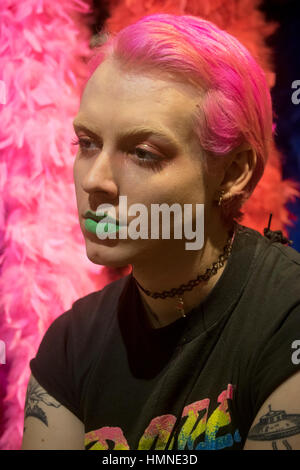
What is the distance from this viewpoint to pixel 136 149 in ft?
4.00

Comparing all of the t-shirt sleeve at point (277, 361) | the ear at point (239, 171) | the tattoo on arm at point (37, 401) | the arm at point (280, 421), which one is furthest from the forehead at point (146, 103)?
the tattoo on arm at point (37, 401)

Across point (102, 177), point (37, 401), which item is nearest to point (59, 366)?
point (37, 401)

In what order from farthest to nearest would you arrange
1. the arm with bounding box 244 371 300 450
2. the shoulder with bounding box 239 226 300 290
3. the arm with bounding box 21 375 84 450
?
1. the arm with bounding box 21 375 84 450
2. the shoulder with bounding box 239 226 300 290
3. the arm with bounding box 244 371 300 450

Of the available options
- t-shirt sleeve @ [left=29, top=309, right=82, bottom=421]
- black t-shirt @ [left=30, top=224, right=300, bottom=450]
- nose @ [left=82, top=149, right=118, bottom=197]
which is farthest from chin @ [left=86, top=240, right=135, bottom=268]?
t-shirt sleeve @ [left=29, top=309, right=82, bottom=421]

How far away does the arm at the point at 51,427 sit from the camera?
4.72 feet

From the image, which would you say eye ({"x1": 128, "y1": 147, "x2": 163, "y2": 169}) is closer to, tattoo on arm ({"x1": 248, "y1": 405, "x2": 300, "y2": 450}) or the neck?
the neck

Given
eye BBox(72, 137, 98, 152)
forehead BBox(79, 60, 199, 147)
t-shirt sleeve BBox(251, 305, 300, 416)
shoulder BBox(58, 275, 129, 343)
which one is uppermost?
forehead BBox(79, 60, 199, 147)

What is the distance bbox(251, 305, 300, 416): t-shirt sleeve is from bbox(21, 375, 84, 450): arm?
477 millimetres

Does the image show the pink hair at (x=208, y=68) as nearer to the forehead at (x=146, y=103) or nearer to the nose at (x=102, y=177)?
the forehead at (x=146, y=103)

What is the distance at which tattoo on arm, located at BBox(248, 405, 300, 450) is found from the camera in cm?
117

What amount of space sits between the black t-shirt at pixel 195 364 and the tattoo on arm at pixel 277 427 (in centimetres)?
4

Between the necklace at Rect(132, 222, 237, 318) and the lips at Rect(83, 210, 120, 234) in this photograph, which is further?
the necklace at Rect(132, 222, 237, 318)
